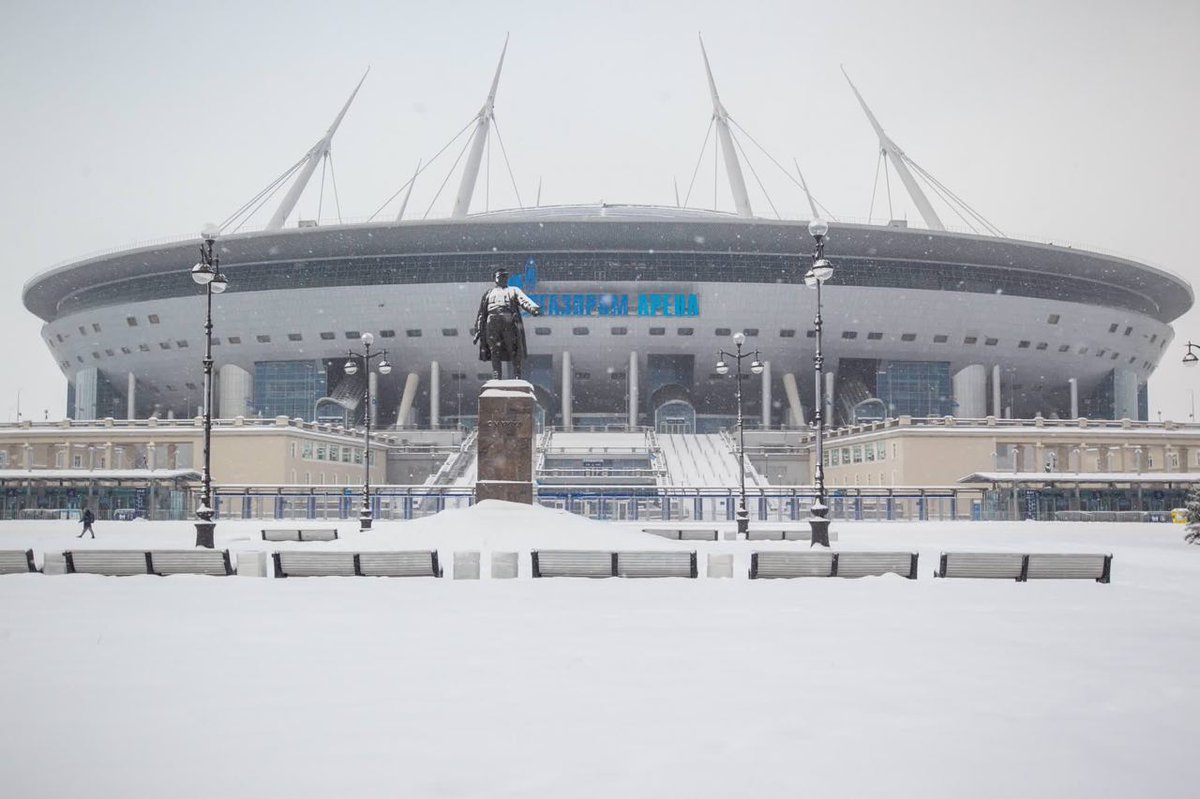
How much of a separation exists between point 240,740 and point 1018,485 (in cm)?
5273

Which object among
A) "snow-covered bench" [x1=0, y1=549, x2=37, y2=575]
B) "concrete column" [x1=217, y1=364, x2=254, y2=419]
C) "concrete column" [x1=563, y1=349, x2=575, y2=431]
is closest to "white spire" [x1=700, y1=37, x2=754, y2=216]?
"concrete column" [x1=563, y1=349, x2=575, y2=431]

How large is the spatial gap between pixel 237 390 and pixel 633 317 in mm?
34391

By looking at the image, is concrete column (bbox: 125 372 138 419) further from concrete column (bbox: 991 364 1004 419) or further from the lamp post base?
concrete column (bbox: 991 364 1004 419)

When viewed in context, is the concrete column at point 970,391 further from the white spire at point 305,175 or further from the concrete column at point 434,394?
the white spire at point 305,175

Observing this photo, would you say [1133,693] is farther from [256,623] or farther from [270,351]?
[270,351]

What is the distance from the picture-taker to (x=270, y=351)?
88250 mm

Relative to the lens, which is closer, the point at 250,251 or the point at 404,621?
the point at 404,621

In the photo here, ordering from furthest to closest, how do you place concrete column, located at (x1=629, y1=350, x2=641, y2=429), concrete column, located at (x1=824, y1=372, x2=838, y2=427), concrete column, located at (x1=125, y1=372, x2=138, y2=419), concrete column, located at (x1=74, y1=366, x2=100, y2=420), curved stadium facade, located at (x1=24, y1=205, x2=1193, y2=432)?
concrete column, located at (x1=74, y1=366, x2=100, y2=420) < concrete column, located at (x1=125, y1=372, x2=138, y2=419) < concrete column, located at (x1=824, y1=372, x2=838, y2=427) < concrete column, located at (x1=629, y1=350, x2=641, y2=429) < curved stadium facade, located at (x1=24, y1=205, x2=1193, y2=432)

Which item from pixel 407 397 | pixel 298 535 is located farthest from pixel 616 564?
pixel 407 397

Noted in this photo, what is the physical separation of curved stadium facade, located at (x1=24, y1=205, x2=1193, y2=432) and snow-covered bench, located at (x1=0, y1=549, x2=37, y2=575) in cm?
5945

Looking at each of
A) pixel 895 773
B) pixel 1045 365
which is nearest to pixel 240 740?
pixel 895 773

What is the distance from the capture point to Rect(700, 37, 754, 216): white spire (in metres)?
97.2

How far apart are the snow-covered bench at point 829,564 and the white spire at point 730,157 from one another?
251ft

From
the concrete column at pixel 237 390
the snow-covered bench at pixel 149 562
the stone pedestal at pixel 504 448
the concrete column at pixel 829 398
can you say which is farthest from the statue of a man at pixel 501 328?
the concrete column at pixel 237 390
